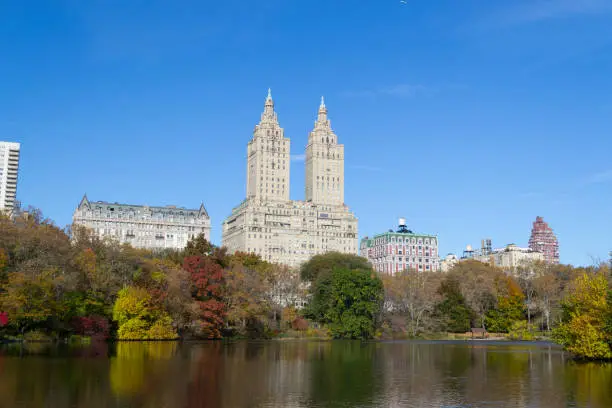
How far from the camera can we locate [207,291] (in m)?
88.7

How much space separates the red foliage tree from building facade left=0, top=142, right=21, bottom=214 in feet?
413

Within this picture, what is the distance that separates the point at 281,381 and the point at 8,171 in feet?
588

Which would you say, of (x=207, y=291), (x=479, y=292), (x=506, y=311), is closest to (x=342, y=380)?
(x=207, y=291)

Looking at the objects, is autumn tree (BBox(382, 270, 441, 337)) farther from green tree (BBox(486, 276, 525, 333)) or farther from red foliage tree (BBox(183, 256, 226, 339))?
red foliage tree (BBox(183, 256, 226, 339))

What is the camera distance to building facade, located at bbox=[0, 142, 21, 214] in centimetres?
19262

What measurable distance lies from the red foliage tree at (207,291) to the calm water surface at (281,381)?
29698mm

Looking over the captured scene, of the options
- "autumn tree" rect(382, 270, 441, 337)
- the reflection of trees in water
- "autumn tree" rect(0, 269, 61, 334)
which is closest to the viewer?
the reflection of trees in water

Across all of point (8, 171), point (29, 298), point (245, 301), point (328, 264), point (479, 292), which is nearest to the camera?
point (29, 298)

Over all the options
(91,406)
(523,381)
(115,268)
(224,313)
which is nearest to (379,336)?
(224,313)

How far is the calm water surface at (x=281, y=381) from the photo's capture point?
2969cm

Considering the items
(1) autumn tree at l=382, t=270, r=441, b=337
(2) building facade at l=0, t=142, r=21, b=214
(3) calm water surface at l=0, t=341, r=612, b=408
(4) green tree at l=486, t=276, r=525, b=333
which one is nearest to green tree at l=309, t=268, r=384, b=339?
(1) autumn tree at l=382, t=270, r=441, b=337

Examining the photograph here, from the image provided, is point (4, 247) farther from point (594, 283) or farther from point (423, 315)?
point (423, 315)

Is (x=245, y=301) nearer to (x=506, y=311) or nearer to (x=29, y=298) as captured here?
(x=29, y=298)

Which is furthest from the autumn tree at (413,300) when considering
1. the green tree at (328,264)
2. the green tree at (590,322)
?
the green tree at (590,322)
